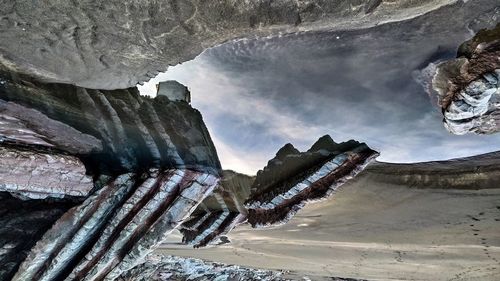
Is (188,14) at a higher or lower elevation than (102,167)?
higher

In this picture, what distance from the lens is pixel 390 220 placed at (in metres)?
2.06

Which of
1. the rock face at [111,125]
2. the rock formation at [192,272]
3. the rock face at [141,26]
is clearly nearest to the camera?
the rock face at [141,26]

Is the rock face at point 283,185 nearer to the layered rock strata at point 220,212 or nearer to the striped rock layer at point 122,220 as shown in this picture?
the layered rock strata at point 220,212

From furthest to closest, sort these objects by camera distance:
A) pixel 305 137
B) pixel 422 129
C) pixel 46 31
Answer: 1. pixel 305 137
2. pixel 422 129
3. pixel 46 31

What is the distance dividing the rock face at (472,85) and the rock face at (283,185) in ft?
1.24

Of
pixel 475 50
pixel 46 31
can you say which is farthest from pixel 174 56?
pixel 475 50

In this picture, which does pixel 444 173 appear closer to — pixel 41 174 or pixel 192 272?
pixel 41 174

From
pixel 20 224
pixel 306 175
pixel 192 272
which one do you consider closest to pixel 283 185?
pixel 306 175

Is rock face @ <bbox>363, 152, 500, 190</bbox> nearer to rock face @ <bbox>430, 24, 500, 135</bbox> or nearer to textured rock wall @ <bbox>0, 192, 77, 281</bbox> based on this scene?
rock face @ <bbox>430, 24, 500, 135</bbox>

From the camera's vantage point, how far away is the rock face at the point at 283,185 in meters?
1.53

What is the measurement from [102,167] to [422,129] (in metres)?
1.14

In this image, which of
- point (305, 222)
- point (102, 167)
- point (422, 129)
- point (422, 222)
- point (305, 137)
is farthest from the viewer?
point (305, 222)

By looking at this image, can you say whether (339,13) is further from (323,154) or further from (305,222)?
(305,222)

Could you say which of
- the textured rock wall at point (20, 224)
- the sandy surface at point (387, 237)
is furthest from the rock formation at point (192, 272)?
the textured rock wall at point (20, 224)
